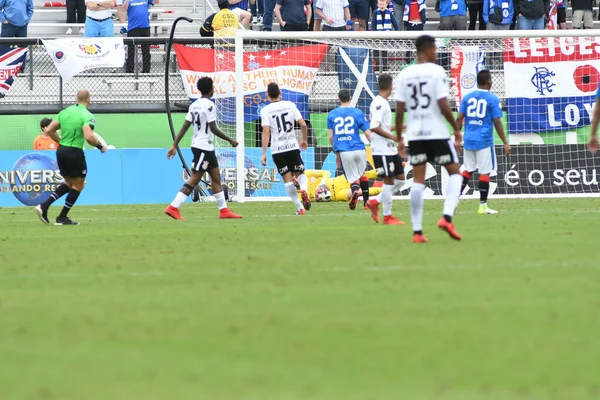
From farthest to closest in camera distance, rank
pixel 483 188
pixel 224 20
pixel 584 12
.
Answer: pixel 584 12 < pixel 224 20 < pixel 483 188

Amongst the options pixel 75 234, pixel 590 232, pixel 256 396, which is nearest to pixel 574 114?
pixel 590 232

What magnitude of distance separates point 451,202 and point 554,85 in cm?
1226

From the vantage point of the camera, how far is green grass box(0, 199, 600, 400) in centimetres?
522

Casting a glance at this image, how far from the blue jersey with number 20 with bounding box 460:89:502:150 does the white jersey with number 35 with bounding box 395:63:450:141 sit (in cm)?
556

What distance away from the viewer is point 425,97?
11.9 m

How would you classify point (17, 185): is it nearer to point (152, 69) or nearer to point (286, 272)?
point (152, 69)

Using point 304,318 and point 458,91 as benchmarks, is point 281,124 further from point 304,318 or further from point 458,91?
point 304,318

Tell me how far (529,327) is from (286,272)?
3.16 meters

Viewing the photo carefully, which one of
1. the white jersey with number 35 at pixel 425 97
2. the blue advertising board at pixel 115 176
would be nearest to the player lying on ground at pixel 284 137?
the blue advertising board at pixel 115 176

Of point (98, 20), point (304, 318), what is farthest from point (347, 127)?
point (304, 318)

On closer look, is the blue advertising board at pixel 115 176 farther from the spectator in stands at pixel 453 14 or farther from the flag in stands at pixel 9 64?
the spectator in stands at pixel 453 14

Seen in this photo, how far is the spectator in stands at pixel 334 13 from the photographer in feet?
86.5

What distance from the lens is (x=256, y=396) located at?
16.1 ft

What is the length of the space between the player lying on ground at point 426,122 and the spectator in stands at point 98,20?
15.0 metres
